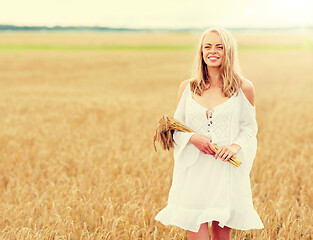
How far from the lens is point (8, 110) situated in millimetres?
11641

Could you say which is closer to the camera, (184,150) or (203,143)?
(203,143)

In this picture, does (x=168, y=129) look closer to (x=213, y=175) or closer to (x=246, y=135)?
(x=213, y=175)

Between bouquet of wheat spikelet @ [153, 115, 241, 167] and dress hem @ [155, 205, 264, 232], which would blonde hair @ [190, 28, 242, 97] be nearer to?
bouquet of wheat spikelet @ [153, 115, 241, 167]

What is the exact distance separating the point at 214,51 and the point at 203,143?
1.98 feet

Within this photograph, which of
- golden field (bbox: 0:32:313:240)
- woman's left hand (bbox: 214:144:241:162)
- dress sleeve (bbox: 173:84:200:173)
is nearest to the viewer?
woman's left hand (bbox: 214:144:241:162)

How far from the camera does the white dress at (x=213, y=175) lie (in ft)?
8.50

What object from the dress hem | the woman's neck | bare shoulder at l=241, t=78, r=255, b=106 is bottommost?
the dress hem

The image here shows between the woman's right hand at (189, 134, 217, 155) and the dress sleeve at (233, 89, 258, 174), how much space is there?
202 millimetres

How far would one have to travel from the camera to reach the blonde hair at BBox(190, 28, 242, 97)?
2.63 m

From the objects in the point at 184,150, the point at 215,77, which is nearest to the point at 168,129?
the point at 184,150

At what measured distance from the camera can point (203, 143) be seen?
2.55 m

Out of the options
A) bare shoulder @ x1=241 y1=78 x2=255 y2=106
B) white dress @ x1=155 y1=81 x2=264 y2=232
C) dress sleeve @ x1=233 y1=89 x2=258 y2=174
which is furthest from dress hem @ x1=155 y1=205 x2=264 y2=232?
bare shoulder @ x1=241 y1=78 x2=255 y2=106

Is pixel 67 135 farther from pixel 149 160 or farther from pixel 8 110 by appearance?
pixel 8 110

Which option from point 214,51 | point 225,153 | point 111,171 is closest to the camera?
point 225,153
